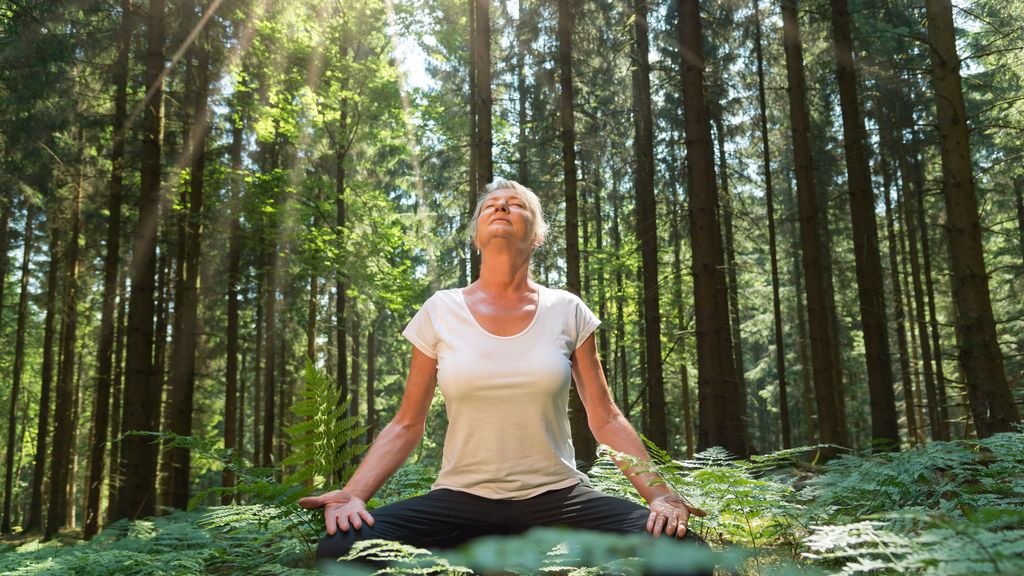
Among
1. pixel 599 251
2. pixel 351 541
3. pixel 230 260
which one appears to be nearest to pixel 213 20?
pixel 230 260

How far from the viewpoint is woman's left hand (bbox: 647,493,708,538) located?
2385 millimetres

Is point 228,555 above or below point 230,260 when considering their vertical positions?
below

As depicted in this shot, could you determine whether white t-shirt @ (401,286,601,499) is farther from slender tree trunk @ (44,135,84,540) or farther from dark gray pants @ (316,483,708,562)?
slender tree trunk @ (44,135,84,540)

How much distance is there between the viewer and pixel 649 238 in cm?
1680

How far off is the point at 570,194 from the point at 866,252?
5.51 metres

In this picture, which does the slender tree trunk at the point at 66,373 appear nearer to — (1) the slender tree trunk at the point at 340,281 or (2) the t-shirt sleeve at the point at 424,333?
(1) the slender tree trunk at the point at 340,281

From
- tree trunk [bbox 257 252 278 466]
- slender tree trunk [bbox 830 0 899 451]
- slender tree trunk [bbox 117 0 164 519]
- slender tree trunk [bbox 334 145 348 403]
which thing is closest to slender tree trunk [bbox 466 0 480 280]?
slender tree trunk [bbox 334 145 348 403]

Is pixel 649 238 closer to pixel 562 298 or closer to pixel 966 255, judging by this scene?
pixel 966 255

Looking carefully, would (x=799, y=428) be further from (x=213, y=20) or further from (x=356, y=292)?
(x=213, y=20)

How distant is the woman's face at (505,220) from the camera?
3.31m

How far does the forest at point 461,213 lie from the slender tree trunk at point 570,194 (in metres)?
0.06

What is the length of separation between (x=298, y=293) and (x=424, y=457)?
59.7 ft

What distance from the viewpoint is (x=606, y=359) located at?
2042 cm

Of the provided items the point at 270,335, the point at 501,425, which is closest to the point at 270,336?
the point at 270,335
